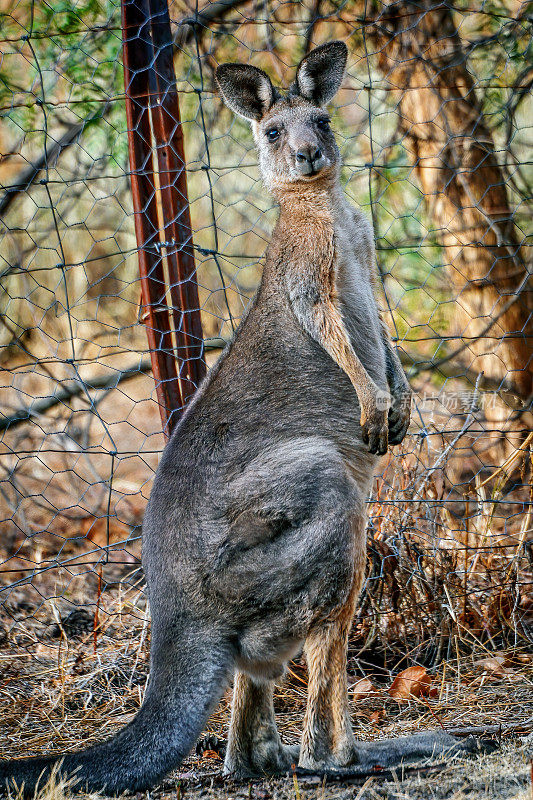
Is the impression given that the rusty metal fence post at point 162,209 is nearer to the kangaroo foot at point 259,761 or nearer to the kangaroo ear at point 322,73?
the kangaroo ear at point 322,73

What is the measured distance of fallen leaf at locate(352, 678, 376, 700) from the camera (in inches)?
161

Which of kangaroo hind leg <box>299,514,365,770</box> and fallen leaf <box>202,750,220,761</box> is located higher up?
kangaroo hind leg <box>299,514,365,770</box>

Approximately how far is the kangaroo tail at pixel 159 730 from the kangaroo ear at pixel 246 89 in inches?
97.3

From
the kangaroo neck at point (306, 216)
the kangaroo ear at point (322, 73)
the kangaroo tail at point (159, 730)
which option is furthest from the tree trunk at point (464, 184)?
the kangaroo tail at point (159, 730)

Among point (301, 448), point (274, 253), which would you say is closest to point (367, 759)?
point (301, 448)

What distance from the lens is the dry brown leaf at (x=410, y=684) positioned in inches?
159

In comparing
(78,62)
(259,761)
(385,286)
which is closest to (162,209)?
(78,62)

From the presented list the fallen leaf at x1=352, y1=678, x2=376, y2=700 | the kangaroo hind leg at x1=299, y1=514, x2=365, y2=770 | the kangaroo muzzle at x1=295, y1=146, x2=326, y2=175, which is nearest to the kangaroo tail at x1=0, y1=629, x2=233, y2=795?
the kangaroo hind leg at x1=299, y1=514, x2=365, y2=770

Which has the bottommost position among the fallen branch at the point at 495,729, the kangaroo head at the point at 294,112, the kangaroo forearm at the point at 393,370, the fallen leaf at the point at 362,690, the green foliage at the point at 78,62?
the fallen branch at the point at 495,729

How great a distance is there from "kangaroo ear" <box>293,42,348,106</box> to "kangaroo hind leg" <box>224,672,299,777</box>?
8.77 feet

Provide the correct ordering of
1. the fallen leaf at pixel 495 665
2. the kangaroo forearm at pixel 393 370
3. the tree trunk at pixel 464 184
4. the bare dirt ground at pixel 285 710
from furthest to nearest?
the tree trunk at pixel 464 184 → the fallen leaf at pixel 495 665 → the kangaroo forearm at pixel 393 370 → the bare dirt ground at pixel 285 710

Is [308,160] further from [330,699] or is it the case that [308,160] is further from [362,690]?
[362,690]

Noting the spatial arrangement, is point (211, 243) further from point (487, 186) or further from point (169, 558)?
point (169, 558)

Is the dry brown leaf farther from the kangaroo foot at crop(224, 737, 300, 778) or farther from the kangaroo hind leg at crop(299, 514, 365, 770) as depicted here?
the kangaroo hind leg at crop(299, 514, 365, 770)
